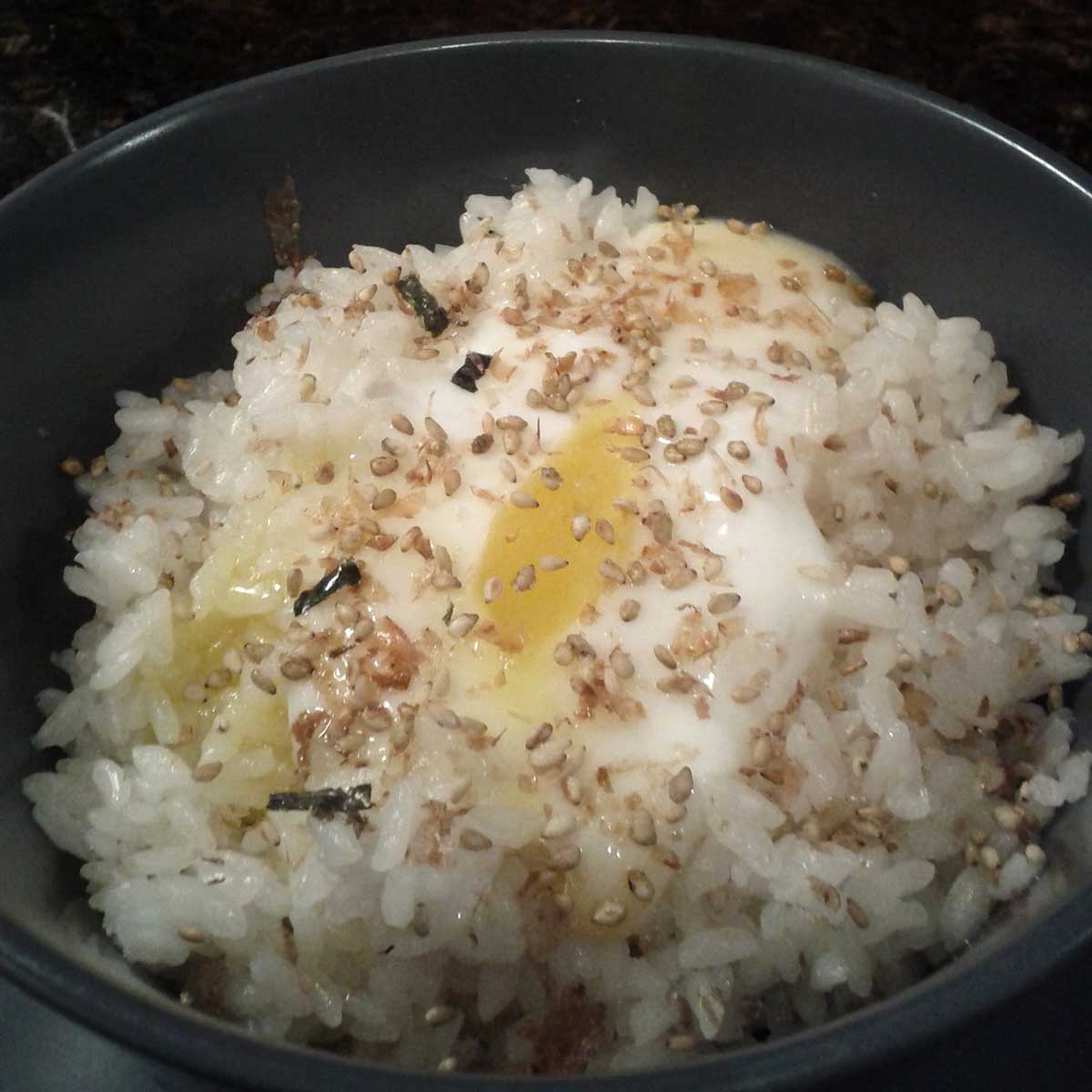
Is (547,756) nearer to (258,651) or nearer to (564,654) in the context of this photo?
(564,654)

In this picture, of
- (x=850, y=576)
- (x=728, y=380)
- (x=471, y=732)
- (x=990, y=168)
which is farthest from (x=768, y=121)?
(x=471, y=732)

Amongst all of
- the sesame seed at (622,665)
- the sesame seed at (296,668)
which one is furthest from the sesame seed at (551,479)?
the sesame seed at (296,668)

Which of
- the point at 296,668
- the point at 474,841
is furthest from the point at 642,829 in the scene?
the point at 296,668

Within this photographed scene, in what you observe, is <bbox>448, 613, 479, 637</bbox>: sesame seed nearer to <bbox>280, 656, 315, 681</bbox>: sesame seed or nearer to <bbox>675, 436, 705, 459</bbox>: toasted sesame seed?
<bbox>280, 656, 315, 681</bbox>: sesame seed

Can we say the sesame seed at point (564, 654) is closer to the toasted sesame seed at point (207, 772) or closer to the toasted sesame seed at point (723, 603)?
the toasted sesame seed at point (723, 603)

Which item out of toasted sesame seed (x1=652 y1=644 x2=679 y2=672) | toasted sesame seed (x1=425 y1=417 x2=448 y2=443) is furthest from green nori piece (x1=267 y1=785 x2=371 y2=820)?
toasted sesame seed (x1=425 y1=417 x2=448 y2=443)

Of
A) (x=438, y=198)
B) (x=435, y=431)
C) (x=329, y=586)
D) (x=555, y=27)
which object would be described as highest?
(x=555, y=27)

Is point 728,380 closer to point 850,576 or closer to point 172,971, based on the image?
point 850,576
